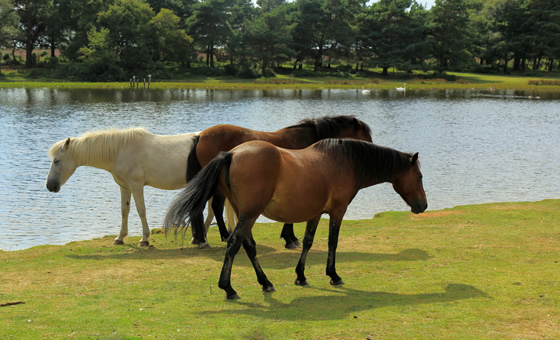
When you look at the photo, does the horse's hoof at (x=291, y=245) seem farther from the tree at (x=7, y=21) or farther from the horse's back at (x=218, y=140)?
the tree at (x=7, y=21)

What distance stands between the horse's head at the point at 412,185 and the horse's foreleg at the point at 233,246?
2764 millimetres

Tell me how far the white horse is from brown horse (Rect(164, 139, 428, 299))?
12.5 ft

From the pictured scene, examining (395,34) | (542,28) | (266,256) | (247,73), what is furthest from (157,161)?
(542,28)

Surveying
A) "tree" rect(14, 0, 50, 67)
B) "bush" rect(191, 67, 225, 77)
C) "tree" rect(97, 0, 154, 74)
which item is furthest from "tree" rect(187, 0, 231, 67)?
"tree" rect(14, 0, 50, 67)

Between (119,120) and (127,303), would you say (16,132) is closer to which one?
(119,120)

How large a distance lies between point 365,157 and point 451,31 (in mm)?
93685

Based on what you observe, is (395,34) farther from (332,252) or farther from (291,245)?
(332,252)

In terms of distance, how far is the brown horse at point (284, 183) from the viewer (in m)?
6.95

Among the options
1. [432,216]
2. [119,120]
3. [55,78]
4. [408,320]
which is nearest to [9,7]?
[55,78]

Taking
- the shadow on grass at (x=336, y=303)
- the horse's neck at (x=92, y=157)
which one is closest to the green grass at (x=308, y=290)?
the shadow on grass at (x=336, y=303)

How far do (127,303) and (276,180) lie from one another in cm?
238

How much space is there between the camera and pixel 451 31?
3713 inches

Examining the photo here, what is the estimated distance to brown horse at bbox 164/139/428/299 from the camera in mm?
6945

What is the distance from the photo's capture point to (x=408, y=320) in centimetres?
611
